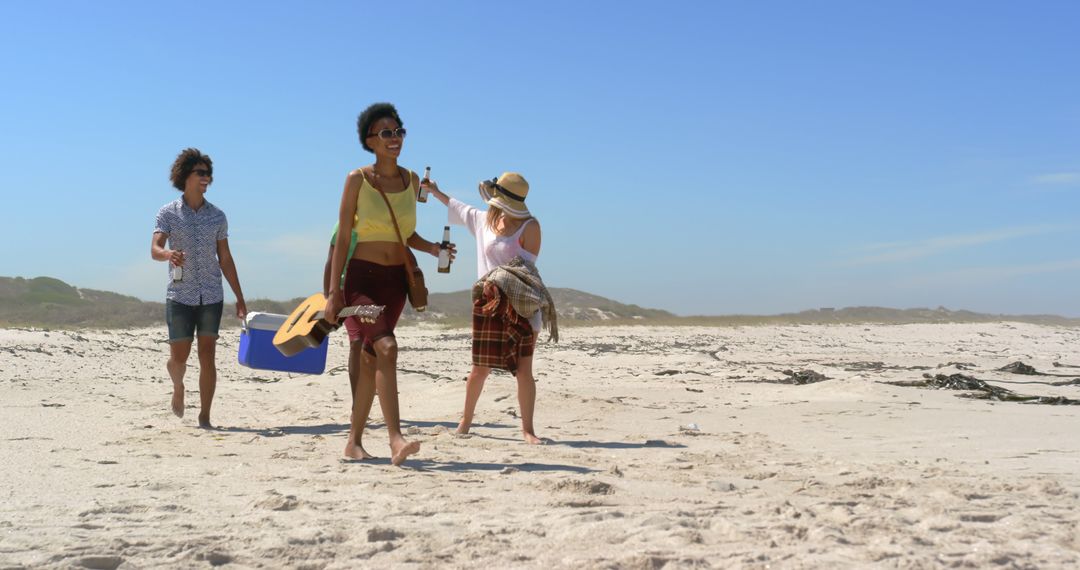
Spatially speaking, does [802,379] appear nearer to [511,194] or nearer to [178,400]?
[511,194]

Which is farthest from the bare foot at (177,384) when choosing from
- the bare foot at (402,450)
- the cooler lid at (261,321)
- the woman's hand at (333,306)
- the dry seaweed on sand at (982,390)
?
the dry seaweed on sand at (982,390)

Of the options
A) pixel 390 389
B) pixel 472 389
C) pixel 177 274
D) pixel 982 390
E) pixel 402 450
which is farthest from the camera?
pixel 982 390

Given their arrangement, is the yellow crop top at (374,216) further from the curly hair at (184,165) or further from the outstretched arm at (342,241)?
the curly hair at (184,165)

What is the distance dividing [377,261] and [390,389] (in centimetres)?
66

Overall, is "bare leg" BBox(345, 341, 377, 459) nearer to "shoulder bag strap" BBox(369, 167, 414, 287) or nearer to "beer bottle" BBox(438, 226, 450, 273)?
"shoulder bag strap" BBox(369, 167, 414, 287)

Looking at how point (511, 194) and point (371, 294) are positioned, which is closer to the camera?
point (371, 294)

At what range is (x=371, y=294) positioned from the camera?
4.93 metres

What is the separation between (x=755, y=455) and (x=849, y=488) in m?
1.17

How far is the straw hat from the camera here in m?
5.82

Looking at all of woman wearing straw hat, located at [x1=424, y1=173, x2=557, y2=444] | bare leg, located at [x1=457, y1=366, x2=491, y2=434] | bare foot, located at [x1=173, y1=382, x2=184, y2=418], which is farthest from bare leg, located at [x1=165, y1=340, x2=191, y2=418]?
woman wearing straw hat, located at [x1=424, y1=173, x2=557, y2=444]

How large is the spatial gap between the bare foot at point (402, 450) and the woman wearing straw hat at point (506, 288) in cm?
120

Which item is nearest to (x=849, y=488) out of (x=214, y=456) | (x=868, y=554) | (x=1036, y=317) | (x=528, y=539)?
(x=868, y=554)

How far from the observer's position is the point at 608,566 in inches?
115

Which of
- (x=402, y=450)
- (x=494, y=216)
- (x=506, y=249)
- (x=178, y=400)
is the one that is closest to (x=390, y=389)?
(x=402, y=450)
